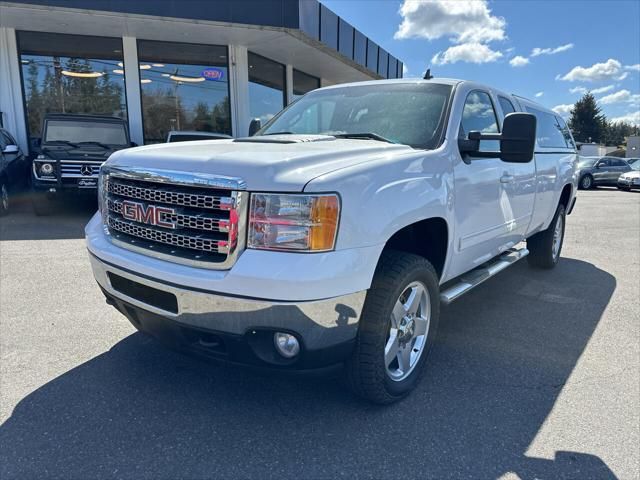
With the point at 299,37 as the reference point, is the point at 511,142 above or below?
below

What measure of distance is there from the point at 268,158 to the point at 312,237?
471mm

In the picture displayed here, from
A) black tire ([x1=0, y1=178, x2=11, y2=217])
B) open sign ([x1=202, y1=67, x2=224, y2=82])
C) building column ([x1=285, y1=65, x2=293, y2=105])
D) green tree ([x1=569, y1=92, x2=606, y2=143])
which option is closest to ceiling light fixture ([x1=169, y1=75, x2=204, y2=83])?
open sign ([x1=202, y1=67, x2=224, y2=82])

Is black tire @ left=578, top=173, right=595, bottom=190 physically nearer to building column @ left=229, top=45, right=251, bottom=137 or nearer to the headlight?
building column @ left=229, top=45, right=251, bottom=137

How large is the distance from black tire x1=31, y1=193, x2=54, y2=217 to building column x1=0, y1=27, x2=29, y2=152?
5.43 metres

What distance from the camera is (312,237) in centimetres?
209

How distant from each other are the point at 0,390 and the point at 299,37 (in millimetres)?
12372

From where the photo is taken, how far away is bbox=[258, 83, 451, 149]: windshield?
3.18 m

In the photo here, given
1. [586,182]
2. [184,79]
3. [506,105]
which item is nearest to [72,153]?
[184,79]

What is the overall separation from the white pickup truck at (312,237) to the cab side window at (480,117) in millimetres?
37

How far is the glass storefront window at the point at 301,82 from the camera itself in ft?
58.6

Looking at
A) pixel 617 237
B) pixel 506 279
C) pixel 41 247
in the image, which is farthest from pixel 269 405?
pixel 617 237

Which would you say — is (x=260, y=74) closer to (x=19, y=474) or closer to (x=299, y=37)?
(x=299, y=37)

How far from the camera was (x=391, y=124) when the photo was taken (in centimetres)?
330

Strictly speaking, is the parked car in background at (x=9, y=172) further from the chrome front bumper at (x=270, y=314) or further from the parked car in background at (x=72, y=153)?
the chrome front bumper at (x=270, y=314)
